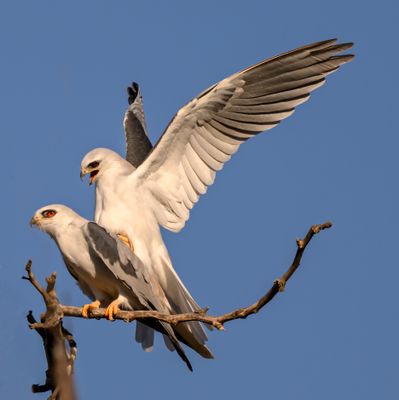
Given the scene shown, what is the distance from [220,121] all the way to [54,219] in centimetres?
180

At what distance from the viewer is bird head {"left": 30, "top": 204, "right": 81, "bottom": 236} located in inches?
310

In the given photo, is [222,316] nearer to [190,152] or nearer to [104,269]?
[104,269]

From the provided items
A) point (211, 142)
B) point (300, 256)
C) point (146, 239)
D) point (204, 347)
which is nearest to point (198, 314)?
point (300, 256)

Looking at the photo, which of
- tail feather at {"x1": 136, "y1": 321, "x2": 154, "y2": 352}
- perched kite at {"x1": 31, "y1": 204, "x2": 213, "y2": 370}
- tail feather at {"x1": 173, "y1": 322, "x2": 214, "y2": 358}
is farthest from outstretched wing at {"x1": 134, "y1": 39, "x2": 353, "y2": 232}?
tail feather at {"x1": 173, "y1": 322, "x2": 214, "y2": 358}

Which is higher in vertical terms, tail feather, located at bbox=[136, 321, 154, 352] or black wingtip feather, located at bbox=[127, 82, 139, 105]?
black wingtip feather, located at bbox=[127, 82, 139, 105]

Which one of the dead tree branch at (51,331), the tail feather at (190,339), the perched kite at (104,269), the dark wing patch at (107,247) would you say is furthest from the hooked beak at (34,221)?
the dead tree branch at (51,331)

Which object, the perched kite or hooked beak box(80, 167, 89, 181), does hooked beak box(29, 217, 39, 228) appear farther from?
hooked beak box(80, 167, 89, 181)

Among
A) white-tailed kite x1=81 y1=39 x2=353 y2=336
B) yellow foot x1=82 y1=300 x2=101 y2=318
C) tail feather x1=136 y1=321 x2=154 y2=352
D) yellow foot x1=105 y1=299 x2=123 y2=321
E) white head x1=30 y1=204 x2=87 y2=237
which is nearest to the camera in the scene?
yellow foot x1=82 y1=300 x2=101 y2=318

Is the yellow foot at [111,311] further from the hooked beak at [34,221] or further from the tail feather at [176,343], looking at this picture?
the hooked beak at [34,221]

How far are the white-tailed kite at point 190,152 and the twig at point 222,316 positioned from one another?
102 centimetres

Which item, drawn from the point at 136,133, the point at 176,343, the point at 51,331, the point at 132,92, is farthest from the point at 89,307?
the point at 132,92

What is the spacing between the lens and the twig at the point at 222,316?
19.5ft

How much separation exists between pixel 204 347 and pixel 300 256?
218 cm

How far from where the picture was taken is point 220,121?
887 centimetres
